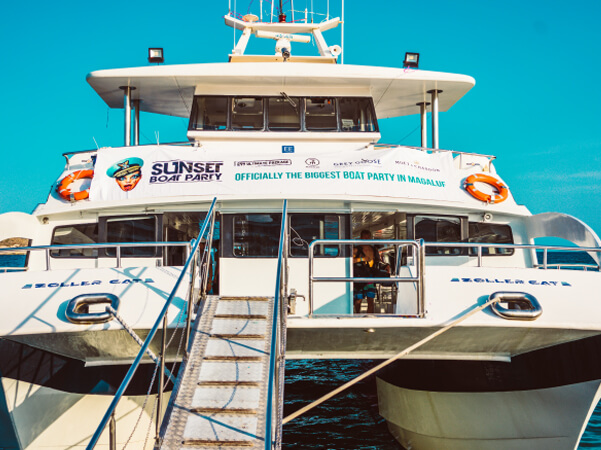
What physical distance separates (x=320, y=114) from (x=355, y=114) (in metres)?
0.58

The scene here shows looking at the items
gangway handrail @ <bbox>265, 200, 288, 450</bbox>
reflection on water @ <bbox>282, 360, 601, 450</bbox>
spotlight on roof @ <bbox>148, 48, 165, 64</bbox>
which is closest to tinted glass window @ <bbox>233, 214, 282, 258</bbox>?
gangway handrail @ <bbox>265, 200, 288, 450</bbox>

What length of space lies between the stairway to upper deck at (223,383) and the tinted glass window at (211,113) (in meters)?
4.05

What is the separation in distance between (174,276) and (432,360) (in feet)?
11.4

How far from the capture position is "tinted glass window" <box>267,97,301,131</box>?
945 centimetres

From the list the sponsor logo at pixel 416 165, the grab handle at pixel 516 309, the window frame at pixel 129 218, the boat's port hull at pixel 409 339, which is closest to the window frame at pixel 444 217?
the sponsor logo at pixel 416 165

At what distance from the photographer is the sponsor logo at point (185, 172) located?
26.2ft

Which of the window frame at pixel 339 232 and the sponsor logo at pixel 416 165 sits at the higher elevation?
the sponsor logo at pixel 416 165

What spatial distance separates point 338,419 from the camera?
11.7 metres

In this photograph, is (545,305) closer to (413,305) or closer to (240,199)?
(413,305)

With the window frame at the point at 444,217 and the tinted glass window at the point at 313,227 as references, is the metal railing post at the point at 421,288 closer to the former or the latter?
the tinted glass window at the point at 313,227

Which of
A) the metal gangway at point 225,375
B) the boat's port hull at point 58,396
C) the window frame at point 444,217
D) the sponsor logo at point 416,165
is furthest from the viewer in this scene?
the window frame at point 444,217

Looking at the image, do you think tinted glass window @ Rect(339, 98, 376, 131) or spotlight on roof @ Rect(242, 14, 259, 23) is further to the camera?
spotlight on roof @ Rect(242, 14, 259, 23)

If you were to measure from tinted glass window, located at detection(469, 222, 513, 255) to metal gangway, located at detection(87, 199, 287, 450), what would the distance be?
13.5 feet

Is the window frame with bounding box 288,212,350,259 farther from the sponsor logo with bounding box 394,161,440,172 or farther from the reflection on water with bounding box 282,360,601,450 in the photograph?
the reflection on water with bounding box 282,360,601,450
